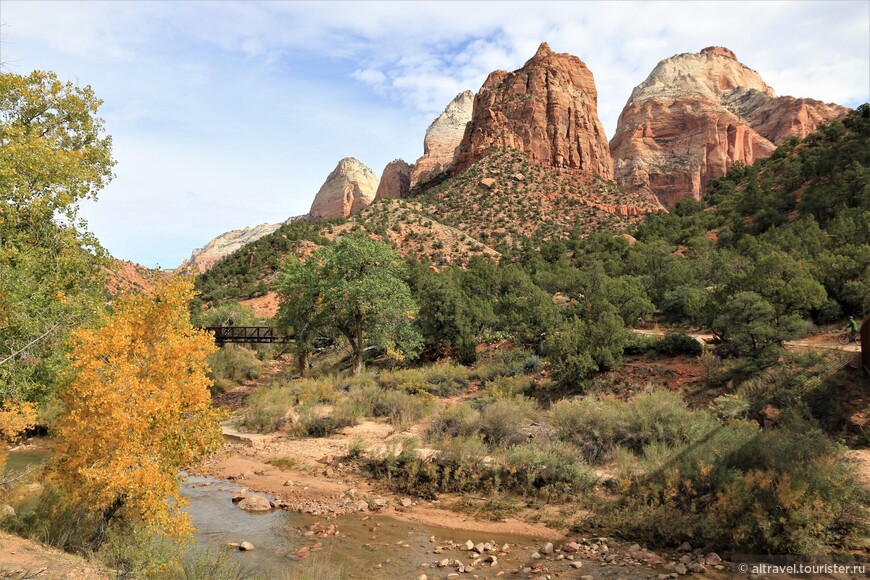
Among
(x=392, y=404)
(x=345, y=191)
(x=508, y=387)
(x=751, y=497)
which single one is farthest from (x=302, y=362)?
(x=345, y=191)

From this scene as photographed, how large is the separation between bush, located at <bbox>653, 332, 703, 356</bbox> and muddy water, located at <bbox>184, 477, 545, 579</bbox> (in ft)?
43.0

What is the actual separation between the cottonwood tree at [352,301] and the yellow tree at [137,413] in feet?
54.9

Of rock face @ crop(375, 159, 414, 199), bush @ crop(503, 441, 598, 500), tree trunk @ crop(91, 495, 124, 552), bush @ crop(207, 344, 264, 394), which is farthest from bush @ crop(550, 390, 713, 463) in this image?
rock face @ crop(375, 159, 414, 199)

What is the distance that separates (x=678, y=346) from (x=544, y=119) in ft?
250

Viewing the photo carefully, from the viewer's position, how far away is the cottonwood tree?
2555cm

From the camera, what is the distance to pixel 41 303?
866 cm

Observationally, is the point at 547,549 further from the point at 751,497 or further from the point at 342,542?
the point at 342,542

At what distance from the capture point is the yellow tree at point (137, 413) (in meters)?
7.49

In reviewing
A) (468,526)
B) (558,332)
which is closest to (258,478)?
(468,526)

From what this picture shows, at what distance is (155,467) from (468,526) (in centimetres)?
689

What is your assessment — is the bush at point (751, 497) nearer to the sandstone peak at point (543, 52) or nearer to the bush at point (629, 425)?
the bush at point (629, 425)

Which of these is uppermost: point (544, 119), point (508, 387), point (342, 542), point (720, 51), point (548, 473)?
point (720, 51)

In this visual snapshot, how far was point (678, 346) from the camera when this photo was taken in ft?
68.9

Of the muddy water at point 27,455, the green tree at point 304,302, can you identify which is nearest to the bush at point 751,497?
the muddy water at point 27,455
